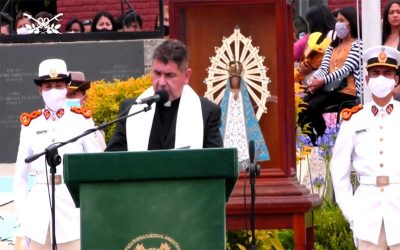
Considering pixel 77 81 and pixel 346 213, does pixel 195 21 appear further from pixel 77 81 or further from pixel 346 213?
pixel 77 81

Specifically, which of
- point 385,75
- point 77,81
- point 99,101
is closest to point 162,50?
point 385,75

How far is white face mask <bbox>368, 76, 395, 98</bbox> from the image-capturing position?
796 centimetres

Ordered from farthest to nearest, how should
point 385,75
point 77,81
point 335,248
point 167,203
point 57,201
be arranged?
point 77,81 → point 335,248 → point 57,201 → point 385,75 → point 167,203

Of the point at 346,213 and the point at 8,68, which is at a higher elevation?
the point at 8,68

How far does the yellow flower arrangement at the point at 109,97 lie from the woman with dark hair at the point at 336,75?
2.24 meters

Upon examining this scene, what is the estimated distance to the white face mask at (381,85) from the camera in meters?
7.96

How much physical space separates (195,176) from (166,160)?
0.15 meters

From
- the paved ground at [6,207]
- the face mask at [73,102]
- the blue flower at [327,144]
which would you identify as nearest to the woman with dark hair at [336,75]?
the blue flower at [327,144]

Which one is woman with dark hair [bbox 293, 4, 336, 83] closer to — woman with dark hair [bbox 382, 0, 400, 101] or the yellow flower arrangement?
woman with dark hair [bbox 382, 0, 400, 101]

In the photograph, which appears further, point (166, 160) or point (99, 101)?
point (99, 101)

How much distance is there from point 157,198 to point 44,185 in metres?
2.78

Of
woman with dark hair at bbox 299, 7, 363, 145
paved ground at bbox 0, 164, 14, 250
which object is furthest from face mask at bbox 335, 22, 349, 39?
paved ground at bbox 0, 164, 14, 250

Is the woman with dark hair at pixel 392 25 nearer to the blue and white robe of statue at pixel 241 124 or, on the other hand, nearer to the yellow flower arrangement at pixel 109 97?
the yellow flower arrangement at pixel 109 97

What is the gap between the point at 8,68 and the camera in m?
15.2
